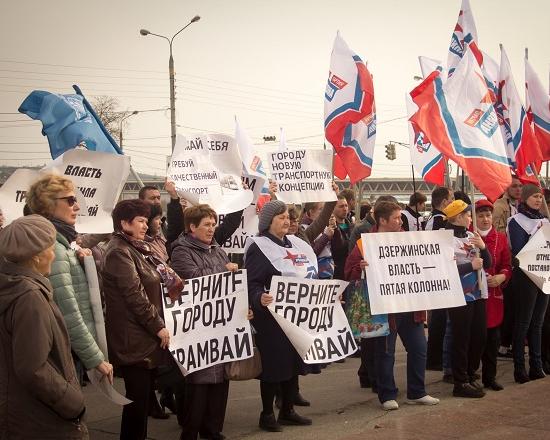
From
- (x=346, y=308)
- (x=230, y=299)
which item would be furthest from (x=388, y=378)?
(x=230, y=299)

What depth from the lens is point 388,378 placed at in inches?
314

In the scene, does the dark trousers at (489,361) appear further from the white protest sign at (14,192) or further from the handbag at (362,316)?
the white protest sign at (14,192)

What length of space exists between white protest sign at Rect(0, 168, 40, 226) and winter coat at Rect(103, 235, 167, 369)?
1.49 metres

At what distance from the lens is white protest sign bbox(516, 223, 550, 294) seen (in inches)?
360

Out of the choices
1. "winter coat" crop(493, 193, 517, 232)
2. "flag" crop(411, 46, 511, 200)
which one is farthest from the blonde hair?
"winter coat" crop(493, 193, 517, 232)

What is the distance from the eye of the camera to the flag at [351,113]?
10.5 m

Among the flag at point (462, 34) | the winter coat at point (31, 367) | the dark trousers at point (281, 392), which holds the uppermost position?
the flag at point (462, 34)

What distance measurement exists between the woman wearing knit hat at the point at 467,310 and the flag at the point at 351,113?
2.27 meters

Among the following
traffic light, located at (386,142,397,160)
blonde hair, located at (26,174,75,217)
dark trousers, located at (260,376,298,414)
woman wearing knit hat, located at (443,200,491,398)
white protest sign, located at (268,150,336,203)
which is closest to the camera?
blonde hair, located at (26,174,75,217)

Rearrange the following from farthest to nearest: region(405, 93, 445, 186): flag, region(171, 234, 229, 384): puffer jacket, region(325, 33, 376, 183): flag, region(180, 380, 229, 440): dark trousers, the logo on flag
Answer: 1. region(405, 93, 445, 186): flag
2. the logo on flag
3. region(325, 33, 376, 183): flag
4. region(171, 234, 229, 384): puffer jacket
5. region(180, 380, 229, 440): dark trousers

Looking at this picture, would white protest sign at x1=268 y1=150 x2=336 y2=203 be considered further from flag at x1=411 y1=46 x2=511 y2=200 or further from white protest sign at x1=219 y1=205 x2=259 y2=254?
flag at x1=411 y1=46 x2=511 y2=200

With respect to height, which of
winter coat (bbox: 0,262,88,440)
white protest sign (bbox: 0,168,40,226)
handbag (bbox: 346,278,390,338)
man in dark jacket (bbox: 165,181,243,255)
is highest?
white protest sign (bbox: 0,168,40,226)

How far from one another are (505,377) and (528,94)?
4447 mm

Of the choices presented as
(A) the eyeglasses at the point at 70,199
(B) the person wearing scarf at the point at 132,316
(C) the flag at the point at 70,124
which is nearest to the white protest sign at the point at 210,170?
(C) the flag at the point at 70,124
